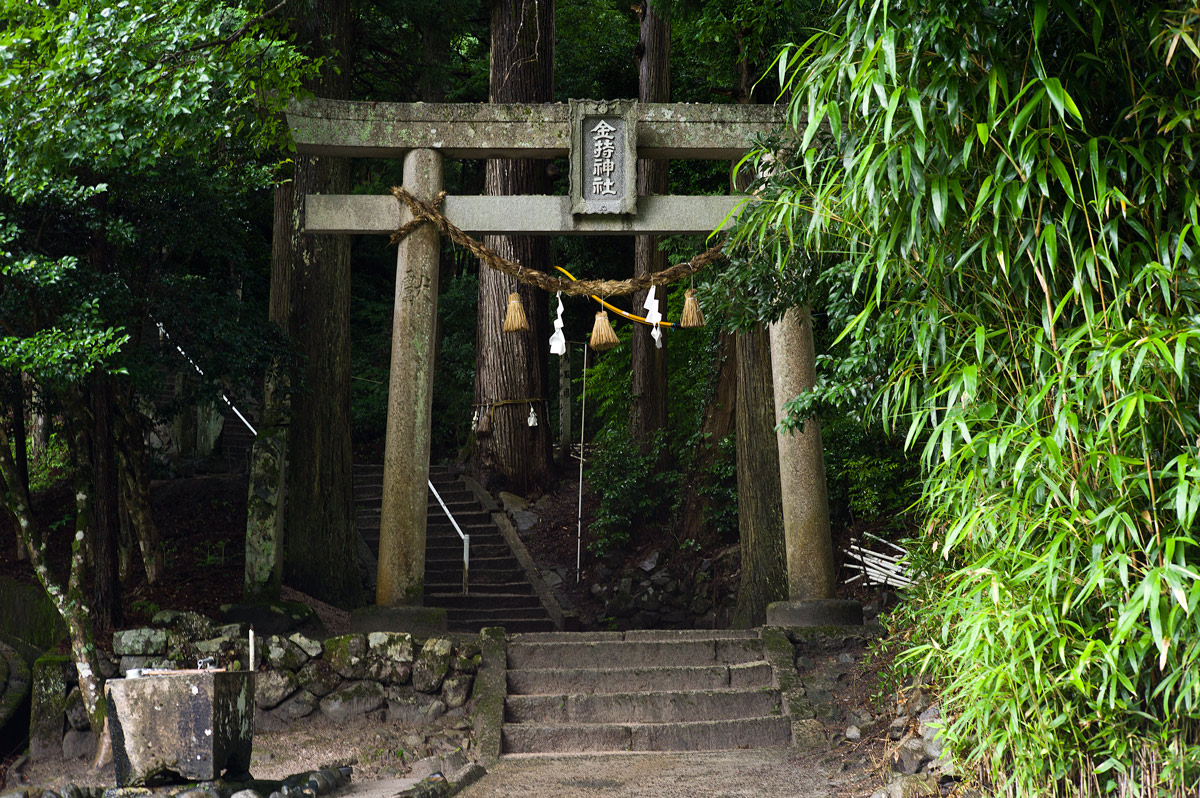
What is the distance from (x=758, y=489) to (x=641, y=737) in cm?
248

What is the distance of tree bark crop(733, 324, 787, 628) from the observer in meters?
7.27

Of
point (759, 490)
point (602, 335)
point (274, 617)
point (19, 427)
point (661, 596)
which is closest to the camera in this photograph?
point (274, 617)

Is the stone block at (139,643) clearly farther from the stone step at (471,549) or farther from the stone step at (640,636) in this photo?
the stone step at (471,549)

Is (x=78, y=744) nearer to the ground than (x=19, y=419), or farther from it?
nearer to the ground

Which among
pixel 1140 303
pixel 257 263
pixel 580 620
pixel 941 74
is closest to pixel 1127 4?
pixel 941 74

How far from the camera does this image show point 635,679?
583 cm

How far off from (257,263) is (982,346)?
41.1 feet

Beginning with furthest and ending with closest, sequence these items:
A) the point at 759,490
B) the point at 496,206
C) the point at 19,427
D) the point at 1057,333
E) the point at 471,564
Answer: the point at 471,564, the point at 759,490, the point at 19,427, the point at 496,206, the point at 1057,333

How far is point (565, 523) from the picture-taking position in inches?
450

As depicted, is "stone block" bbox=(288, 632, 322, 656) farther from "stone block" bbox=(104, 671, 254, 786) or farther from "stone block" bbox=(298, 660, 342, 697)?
"stone block" bbox=(104, 671, 254, 786)

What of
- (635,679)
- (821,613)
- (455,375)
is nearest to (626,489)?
(455,375)

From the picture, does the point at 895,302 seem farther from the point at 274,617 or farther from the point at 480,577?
the point at 480,577

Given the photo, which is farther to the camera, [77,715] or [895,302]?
[77,715]

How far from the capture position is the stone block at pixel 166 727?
390cm
